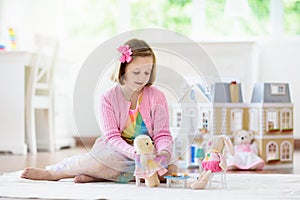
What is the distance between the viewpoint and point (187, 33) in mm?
4336

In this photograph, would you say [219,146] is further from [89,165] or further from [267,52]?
[267,52]

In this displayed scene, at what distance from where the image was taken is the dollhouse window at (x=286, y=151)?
2.63 metres

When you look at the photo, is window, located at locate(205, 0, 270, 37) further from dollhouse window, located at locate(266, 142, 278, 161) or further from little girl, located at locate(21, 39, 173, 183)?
little girl, located at locate(21, 39, 173, 183)

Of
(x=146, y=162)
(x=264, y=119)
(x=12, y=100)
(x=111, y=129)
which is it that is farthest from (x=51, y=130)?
(x=146, y=162)

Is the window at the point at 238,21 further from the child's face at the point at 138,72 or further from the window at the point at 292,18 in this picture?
the child's face at the point at 138,72

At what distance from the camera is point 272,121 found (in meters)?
2.61

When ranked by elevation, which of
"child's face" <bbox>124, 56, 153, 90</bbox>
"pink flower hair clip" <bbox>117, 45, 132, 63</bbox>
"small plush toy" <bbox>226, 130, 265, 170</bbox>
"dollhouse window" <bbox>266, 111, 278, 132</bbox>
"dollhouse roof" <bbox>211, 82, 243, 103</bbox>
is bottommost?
"small plush toy" <bbox>226, 130, 265, 170</bbox>

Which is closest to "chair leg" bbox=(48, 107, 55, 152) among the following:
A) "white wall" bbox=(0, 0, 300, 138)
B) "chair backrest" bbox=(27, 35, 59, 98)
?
"chair backrest" bbox=(27, 35, 59, 98)

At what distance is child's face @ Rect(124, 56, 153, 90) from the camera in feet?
5.51

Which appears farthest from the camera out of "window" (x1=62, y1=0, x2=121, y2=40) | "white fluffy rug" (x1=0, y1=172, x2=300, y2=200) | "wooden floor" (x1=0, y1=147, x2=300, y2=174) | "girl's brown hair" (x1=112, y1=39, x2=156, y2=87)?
"window" (x1=62, y1=0, x2=121, y2=40)

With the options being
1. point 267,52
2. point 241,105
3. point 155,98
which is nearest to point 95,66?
point 155,98

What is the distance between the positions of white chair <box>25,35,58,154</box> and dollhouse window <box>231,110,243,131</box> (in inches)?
54.2

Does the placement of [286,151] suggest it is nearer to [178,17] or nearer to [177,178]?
[177,178]

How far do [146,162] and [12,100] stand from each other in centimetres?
206
